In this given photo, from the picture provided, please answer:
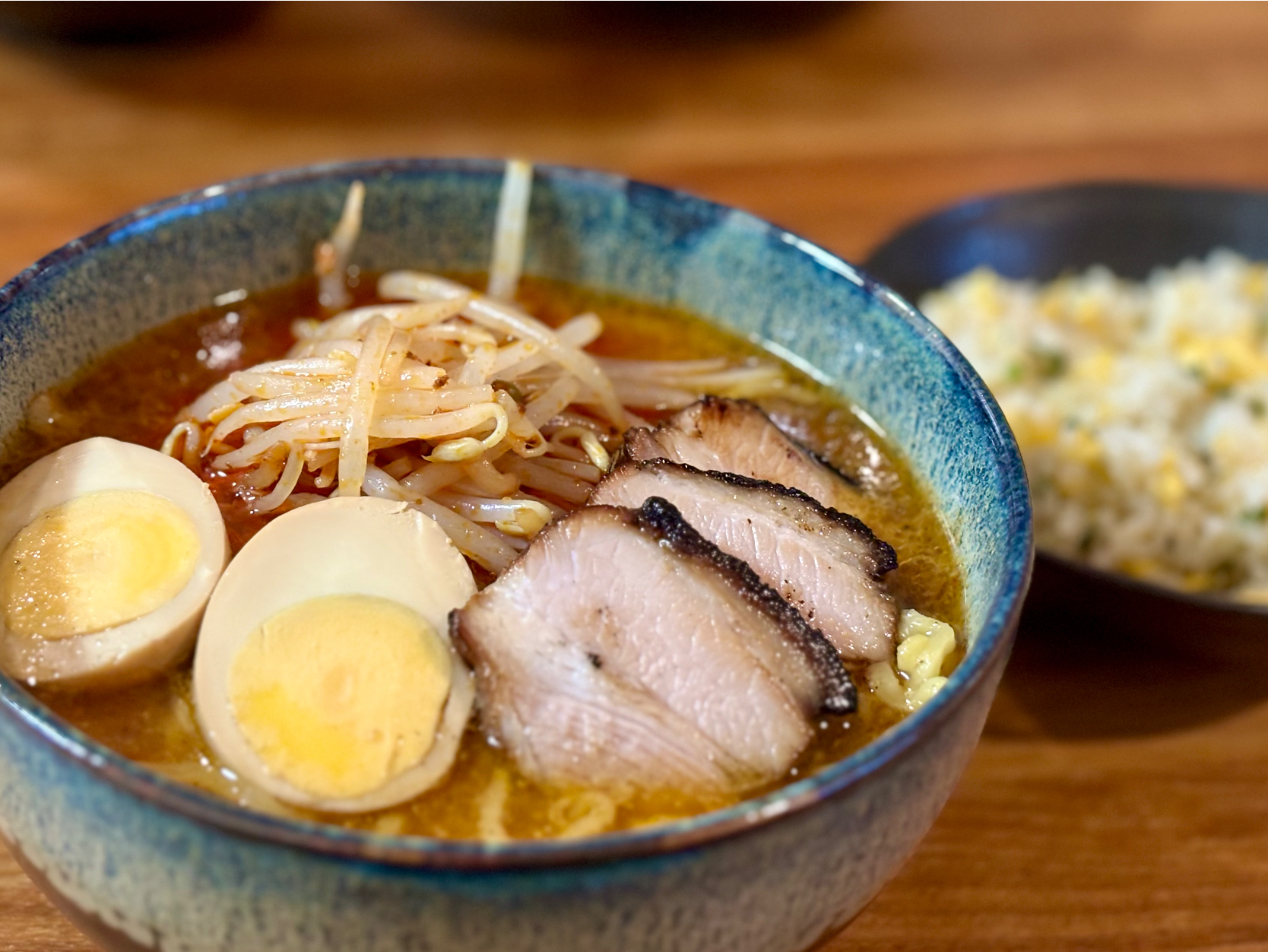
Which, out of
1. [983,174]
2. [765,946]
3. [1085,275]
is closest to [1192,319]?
[1085,275]

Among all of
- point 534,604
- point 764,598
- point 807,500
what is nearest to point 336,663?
point 534,604

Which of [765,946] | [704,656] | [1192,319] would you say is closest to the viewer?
[765,946]

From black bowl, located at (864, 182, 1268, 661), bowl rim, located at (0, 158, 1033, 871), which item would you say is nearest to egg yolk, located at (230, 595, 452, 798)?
bowl rim, located at (0, 158, 1033, 871)

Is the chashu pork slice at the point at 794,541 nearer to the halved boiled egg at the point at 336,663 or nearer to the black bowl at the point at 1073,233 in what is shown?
the halved boiled egg at the point at 336,663

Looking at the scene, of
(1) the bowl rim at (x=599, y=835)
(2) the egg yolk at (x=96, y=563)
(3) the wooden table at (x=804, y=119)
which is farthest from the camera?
(3) the wooden table at (x=804, y=119)

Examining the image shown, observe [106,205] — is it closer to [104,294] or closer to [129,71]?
[129,71]

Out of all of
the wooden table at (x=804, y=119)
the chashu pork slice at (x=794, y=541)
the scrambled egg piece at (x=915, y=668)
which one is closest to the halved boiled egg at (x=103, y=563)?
the chashu pork slice at (x=794, y=541)

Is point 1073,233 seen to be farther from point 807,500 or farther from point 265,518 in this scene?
point 265,518
